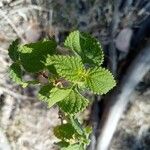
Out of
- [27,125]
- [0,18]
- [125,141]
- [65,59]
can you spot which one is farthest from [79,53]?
[125,141]

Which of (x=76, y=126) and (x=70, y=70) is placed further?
(x=76, y=126)

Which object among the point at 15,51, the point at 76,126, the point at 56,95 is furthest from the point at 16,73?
the point at 76,126

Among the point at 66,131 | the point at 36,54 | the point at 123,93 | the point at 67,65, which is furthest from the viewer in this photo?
the point at 123,93

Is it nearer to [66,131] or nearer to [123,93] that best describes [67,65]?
[66,131]

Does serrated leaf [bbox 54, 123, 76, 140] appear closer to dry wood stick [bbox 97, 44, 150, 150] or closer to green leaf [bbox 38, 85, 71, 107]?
green leaf [bbox 38, 85, 71, 107]

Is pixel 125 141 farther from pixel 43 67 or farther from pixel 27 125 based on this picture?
pixel 43 67

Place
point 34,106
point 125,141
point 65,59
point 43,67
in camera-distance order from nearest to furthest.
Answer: point 65,59 → point 43,67 → point 34,106 → point 125,141

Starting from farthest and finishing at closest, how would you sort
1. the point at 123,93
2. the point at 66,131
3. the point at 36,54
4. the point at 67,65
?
the point at 123,93 → the point at 66,131 → the point at 36,54 → the point at 67,65
